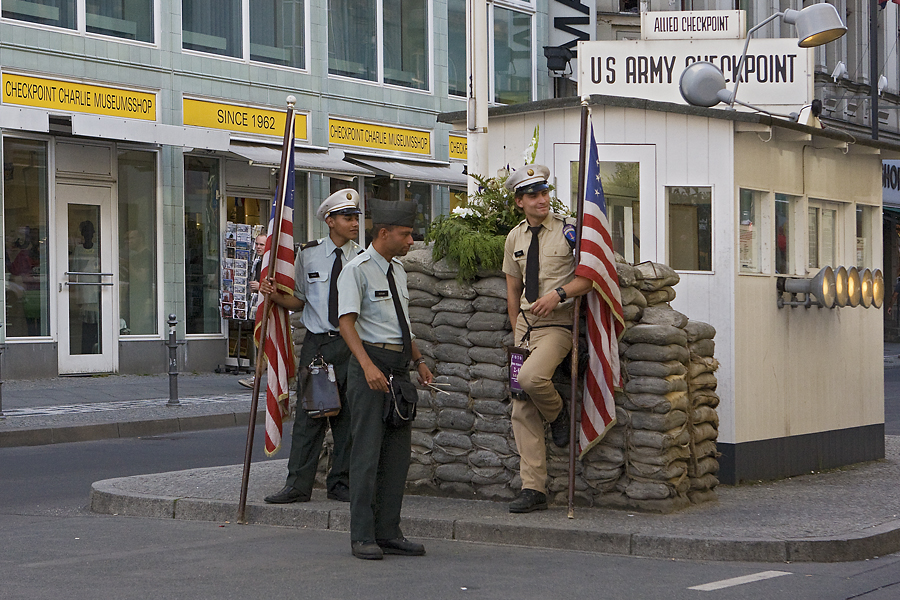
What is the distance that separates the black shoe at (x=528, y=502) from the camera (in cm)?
827

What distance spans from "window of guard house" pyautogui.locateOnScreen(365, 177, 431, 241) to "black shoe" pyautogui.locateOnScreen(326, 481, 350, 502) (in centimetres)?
1498

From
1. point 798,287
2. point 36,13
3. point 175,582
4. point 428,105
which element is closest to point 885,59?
point 428,105

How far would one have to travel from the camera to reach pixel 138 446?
44.2 ft

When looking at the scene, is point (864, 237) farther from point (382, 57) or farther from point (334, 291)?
point (382, 57)

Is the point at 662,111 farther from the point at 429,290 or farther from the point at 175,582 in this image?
the point at 175,582

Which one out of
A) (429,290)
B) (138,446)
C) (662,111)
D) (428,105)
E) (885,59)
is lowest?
(138,446)

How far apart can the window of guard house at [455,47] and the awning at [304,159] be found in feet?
14.4

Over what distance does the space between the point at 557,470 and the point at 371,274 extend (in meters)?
2.07

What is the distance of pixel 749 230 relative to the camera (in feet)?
32.6

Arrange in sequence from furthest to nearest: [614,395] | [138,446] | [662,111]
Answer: [138,446]
[662,111]
[614,395]

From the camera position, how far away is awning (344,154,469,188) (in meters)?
23.0

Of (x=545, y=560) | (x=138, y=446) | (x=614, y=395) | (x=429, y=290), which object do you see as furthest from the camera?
(x=138, y=446)

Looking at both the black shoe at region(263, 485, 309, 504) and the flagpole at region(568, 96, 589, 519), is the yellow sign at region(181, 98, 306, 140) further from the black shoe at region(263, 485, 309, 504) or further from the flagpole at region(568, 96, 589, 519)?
the flagpole at region(568, 96, 589, 519)

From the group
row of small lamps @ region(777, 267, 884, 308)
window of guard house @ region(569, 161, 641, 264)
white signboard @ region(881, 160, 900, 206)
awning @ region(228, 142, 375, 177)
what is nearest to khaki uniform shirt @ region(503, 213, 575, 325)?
window of guard house @ region(569, 161, 641, 264)
